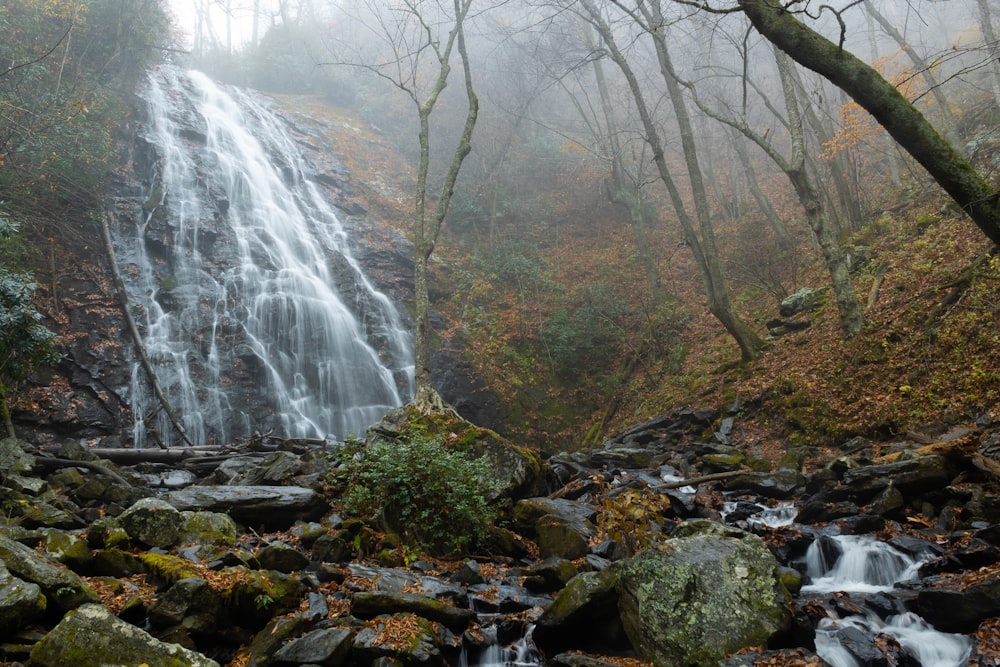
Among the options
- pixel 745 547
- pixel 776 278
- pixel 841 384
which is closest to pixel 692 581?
pixel 745 547

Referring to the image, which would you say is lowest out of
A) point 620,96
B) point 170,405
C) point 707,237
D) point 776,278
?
point 170,405

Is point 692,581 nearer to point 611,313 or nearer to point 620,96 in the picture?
point 611,313

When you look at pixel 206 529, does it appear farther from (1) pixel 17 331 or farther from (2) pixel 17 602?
(1) pixel 17 331

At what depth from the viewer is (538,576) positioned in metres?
5.23

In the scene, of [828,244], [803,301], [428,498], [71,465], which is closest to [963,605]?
[428,498]

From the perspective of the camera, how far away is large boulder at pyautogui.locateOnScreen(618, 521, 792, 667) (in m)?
3.79

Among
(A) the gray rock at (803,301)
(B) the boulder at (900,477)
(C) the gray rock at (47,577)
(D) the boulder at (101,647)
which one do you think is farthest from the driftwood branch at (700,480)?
(A) the gray rock at (803,301)

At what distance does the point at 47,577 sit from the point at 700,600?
417cm

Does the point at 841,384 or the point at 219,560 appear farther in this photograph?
the point at 841,384

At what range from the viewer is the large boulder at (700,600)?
3795 mm

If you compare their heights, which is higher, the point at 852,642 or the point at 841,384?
the point at 841,384

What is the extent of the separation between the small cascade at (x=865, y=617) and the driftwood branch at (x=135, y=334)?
9.66 meters

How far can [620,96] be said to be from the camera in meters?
34.5

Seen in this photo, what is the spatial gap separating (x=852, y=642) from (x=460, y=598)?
9.44ft
